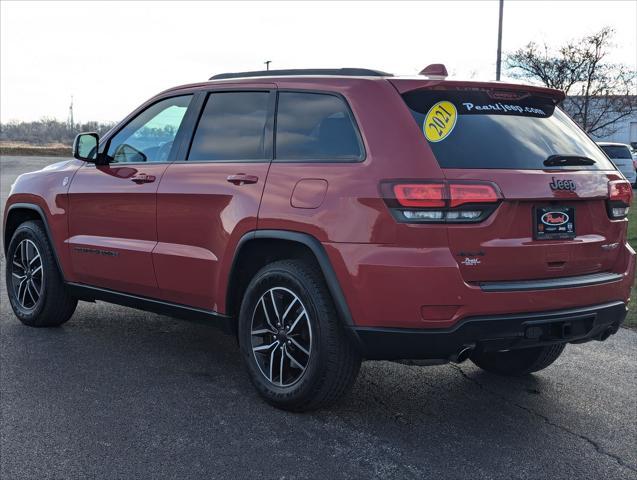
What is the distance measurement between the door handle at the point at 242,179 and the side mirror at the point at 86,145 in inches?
65.9

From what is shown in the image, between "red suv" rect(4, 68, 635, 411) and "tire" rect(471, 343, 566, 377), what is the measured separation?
1 centimetres

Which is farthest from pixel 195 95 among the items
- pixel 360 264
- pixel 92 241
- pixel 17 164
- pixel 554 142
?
pixel 17 164

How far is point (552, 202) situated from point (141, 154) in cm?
282

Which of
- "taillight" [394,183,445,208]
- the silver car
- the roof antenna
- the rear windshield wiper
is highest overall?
the roof antenna

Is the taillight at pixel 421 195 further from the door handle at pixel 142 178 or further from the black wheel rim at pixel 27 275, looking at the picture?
the black wheel rim at pixel 27 275

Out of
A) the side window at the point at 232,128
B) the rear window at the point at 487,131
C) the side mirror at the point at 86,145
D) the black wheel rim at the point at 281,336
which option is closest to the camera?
the rear window at the point at 487,131

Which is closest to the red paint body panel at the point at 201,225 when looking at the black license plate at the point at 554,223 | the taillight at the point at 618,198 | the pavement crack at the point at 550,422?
the black license plate at the point at 554,223

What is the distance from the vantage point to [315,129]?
422 centimetres

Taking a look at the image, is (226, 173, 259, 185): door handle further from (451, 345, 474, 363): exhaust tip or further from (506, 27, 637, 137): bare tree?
(506, 27, 637, 137): bare tree

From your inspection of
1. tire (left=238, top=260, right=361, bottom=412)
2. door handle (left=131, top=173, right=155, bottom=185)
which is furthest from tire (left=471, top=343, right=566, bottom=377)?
door handle (left=131, top=173, right=155, bottom=185)

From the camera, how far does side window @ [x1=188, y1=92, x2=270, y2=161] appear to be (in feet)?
14.9

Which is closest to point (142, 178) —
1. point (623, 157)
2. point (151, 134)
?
point (151, 134)

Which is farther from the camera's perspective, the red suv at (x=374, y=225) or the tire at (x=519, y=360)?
the tire at (x=519, y=360)

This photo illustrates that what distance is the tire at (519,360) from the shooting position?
4.78 metres
